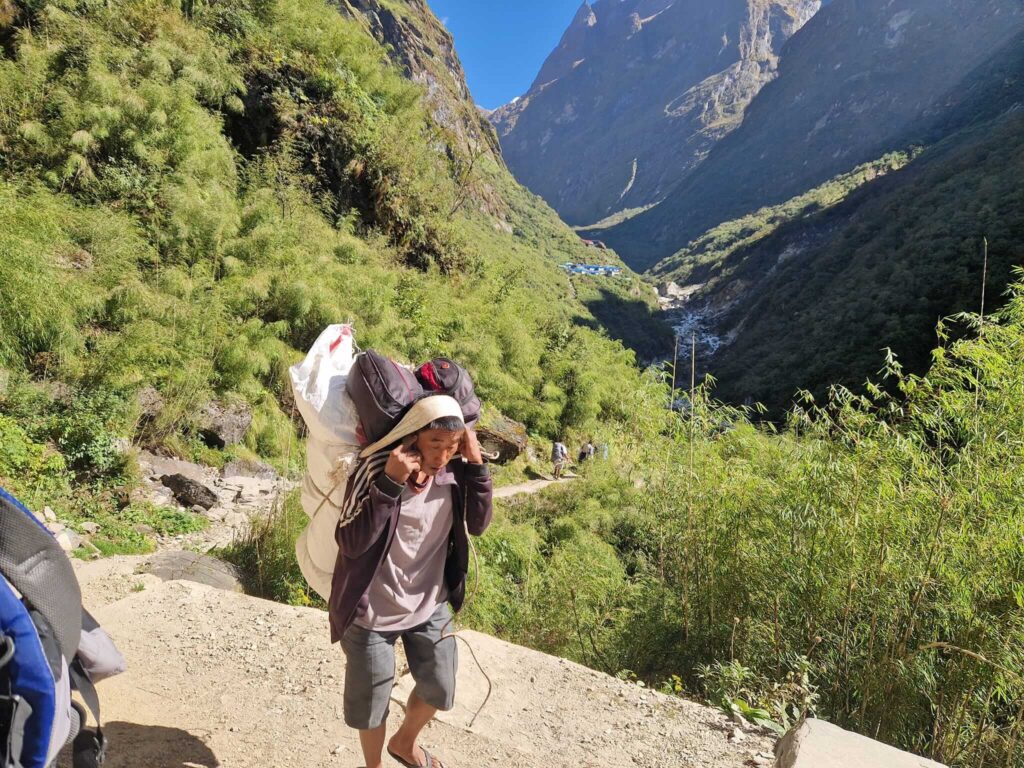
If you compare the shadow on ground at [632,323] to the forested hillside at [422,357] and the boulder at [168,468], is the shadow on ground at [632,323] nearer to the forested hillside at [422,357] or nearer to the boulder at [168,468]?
the forested hillside at [422,357]

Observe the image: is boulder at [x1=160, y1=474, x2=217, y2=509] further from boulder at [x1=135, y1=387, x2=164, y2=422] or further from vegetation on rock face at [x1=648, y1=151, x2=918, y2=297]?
vegetation on rock face at [x1=648, y1=151, x2=918, y2=297]

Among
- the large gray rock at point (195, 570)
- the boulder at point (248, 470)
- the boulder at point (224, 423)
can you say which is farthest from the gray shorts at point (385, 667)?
the boulder at point (224, 423)

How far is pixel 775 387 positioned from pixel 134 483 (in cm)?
3010

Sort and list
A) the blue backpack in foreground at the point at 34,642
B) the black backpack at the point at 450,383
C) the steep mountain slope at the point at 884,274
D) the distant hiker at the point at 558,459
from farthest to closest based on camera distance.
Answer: the steep mountain slope at the point at 884,274
the distant hiker at the point at 558,459
the black backpack at the point at 450,383
the blue backpack in foreground at the point at 34,642

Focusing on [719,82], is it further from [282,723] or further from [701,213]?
[282,723]

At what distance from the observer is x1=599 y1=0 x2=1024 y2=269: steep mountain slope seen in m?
96.4

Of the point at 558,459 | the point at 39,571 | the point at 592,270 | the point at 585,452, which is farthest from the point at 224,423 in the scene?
the point at 592,270

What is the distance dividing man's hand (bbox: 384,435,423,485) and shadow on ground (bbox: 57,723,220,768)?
4.87 ft

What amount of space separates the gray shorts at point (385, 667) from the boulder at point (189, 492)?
14.1 feet

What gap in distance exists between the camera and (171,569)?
12.4 feet


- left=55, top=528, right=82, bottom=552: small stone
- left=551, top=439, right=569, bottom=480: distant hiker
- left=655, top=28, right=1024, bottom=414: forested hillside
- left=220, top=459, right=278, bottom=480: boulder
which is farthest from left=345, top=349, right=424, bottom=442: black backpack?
left=655, top=28, right=1024, bottom=414: forested hillside

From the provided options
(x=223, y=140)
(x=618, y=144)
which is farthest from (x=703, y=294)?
(x=618, y=144)

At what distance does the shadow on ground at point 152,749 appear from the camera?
1979 mm

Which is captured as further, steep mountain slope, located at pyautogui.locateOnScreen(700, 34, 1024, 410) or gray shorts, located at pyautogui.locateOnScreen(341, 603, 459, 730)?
steep mountain slope, located at pyautogui.locateOnScreen(700, 34, 1024, 410)
